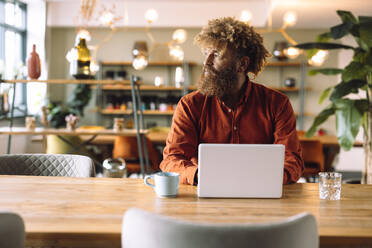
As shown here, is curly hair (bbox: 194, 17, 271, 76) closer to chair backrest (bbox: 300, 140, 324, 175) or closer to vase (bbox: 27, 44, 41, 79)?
vase (bbox: 27, 44, 41, 79)


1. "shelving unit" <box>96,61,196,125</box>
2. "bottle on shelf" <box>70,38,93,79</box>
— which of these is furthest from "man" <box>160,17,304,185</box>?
"shelving unit" <box>96,61,196,125</box>

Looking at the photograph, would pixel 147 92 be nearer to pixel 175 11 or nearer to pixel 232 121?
pixel 175 11

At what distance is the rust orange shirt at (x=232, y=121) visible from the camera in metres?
1.93

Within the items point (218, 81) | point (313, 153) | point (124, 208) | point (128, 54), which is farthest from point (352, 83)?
point (128, 54)

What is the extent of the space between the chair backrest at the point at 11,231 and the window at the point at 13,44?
4771 mm

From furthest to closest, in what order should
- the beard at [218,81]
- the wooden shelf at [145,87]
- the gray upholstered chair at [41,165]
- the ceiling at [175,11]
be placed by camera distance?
the wooden shelf at [145,87] < the ceiling at [175,11] < the beard at [218,81] < the gray upholstered chair at [41,165]

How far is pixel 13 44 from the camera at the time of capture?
20.9ft

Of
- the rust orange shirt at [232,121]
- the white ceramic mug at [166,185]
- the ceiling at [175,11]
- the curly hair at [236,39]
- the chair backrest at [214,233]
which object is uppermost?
the ceiling at [175,11]

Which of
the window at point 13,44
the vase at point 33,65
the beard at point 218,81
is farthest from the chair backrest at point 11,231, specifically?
the window at point 13,44

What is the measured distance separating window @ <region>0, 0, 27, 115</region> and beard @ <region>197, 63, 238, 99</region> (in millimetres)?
3938

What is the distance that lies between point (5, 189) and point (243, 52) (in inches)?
53.8

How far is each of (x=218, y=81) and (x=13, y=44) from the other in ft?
17.6

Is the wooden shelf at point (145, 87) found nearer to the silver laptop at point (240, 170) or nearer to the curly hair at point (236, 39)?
the curly hair at point (236, 39)

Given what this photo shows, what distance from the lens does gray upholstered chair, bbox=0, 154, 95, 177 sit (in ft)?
6.22
